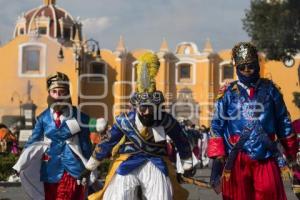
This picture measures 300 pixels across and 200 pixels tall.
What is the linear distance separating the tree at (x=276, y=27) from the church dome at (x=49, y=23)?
29.1m

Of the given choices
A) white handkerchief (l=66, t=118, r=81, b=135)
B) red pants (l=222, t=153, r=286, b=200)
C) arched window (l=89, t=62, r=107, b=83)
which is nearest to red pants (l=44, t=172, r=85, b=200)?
white handkerchief (l=66, t=118, r=81, b=135)

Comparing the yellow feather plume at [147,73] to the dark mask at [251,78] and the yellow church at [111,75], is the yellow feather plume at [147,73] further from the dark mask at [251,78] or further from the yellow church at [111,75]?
the yellow church at [111,75]

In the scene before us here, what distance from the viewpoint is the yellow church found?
49.2 metres

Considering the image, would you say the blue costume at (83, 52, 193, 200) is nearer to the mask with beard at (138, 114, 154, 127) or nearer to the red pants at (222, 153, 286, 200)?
the mask with beard at (138, 114, 154, 127)

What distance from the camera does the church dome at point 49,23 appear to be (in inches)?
2261

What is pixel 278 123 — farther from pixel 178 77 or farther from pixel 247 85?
pixel 178 77

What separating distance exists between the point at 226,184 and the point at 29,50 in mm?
45397

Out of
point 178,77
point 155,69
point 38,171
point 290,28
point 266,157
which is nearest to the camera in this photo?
point 266,157

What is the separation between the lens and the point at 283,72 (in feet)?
165

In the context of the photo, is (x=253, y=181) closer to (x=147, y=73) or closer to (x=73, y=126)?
(x=147, y=73)

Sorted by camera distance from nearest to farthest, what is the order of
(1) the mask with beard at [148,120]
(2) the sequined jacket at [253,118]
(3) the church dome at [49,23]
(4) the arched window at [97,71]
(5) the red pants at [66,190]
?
(2) the sequined jacket at [253,118], (1) the mask with beard at [148,120], (5) the red pants at [66,190], (4) the arched window at [97,71], (3) the church dome at [49,23]

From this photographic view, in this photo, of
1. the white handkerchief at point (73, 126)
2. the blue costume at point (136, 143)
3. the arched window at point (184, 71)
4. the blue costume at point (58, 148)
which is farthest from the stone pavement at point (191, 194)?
the arched window at point (184, 71)

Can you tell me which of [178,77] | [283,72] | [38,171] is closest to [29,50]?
[178,77]

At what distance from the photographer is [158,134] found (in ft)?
19.6
